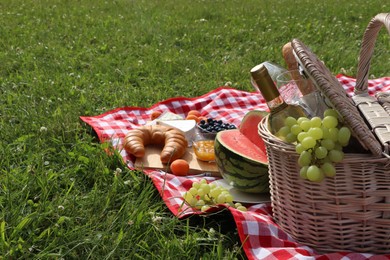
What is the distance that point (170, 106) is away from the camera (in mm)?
4516

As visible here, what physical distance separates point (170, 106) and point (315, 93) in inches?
78.0

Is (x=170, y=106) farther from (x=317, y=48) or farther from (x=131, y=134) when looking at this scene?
(x=317, y=48)

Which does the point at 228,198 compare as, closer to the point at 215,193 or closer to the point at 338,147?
the point at 215,193

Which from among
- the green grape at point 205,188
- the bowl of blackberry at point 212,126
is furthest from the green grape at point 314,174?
the bowl of blackberry at point 212,126

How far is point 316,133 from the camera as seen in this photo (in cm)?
228

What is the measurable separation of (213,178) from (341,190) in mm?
1132

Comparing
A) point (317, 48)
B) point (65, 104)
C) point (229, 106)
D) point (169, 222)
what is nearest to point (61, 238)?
point (169, 222)

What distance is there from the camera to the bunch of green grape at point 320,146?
2.28m

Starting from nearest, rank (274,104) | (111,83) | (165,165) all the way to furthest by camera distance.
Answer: (274,104)
(165,165)
(111,83)

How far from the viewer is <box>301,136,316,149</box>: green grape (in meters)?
2.28

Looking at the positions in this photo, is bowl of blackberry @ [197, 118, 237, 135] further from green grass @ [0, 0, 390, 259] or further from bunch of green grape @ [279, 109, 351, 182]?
bunch of green grape @ [279, 109, 351, 182]

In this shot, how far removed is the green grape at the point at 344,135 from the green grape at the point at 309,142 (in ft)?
0.36

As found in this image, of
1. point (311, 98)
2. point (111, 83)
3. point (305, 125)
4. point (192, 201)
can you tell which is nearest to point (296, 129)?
point (305, 125)

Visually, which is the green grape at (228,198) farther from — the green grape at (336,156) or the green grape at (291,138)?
the green grape at (336,156)
